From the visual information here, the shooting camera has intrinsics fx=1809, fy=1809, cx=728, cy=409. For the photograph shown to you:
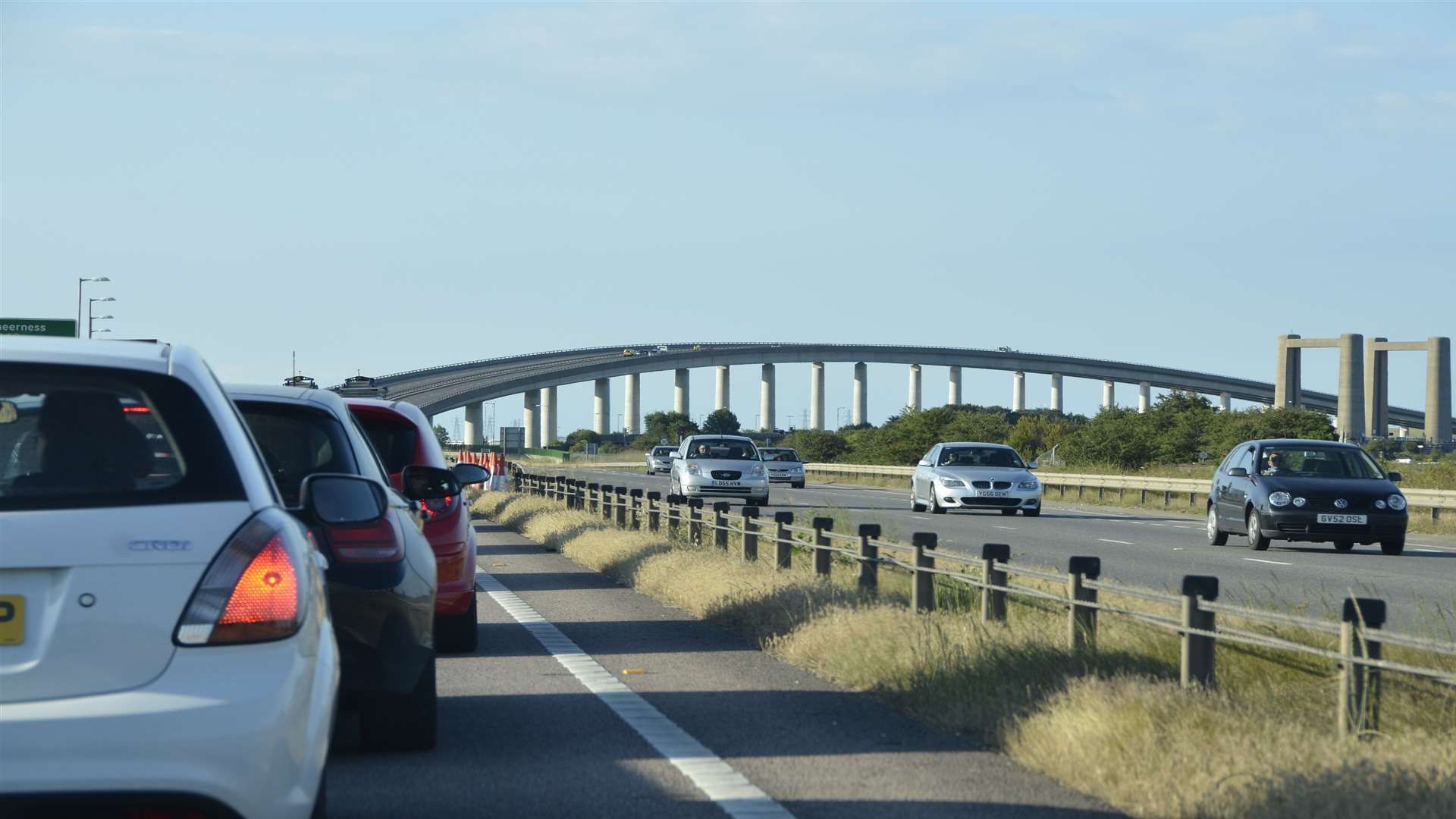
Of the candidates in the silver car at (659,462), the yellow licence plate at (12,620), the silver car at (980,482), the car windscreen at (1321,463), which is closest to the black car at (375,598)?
the yellow licence plate at (12,620)

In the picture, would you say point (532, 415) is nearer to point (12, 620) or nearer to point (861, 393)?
point (861, 393)

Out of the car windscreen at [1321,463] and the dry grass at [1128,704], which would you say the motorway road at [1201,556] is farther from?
the dry grass at [1128,704]

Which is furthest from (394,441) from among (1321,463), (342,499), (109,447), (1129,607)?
(1321,463)

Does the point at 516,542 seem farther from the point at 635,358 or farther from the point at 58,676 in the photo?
the point at 635,358

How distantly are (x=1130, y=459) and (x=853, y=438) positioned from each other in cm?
4458

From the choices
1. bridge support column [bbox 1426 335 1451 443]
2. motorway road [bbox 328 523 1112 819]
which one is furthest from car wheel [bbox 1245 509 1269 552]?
bridge support column [bbox 1426 335 1451 443]

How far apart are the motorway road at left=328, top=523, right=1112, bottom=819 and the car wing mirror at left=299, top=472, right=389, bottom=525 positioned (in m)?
1.19

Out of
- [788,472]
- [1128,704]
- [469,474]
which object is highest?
[469,474]

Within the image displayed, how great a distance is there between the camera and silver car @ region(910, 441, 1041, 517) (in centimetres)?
3581

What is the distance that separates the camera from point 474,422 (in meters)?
140

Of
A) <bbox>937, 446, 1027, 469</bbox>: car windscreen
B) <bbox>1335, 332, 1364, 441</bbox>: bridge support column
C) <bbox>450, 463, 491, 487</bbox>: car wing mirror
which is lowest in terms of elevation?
<bbox>937, 446, 1027, 469</bbox>: car windscreen

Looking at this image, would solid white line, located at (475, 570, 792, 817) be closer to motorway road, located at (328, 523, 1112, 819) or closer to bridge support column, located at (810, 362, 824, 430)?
motorway road, located at (328, 523, 1112, 819)

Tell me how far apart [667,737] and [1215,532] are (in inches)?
752

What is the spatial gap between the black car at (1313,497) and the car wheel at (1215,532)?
13.8 inches
